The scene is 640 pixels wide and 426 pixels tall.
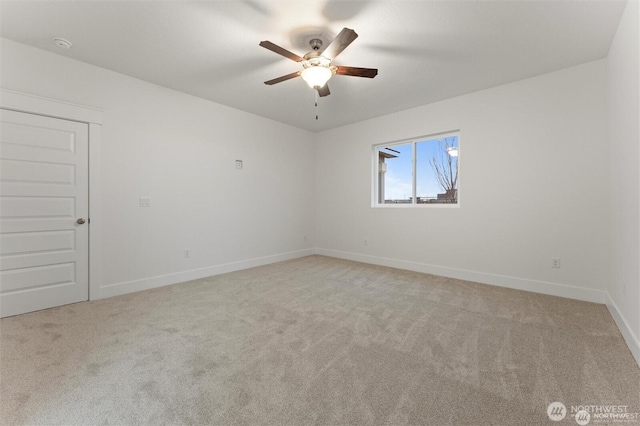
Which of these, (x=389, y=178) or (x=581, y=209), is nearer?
(x=581, y=209)

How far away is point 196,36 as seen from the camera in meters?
2.59

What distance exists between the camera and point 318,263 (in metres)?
5.08

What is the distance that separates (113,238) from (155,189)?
80cm

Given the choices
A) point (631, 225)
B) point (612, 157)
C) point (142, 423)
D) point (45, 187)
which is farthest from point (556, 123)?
point (45, 187)

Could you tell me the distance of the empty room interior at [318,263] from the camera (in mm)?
1666

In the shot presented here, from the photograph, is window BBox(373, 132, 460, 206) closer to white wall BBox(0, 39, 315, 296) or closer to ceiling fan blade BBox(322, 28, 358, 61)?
white wall BBox(0, 39, 315, 296)

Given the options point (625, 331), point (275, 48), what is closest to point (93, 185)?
point (275, 48)

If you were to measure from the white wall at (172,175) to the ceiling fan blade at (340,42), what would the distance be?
2.61 metres

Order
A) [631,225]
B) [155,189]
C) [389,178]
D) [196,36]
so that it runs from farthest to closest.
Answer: [389,178] < [155,189] < [196,36] < [631,225]

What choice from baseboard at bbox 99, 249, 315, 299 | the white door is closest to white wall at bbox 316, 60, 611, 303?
baseboard at bbox 99, 249, 315, 299

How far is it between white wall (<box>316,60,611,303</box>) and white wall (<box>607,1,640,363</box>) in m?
0.25

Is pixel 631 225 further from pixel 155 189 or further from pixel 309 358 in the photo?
pixel 155 189

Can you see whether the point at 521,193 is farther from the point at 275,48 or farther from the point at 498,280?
the point at 275,48

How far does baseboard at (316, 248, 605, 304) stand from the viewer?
3102mm
